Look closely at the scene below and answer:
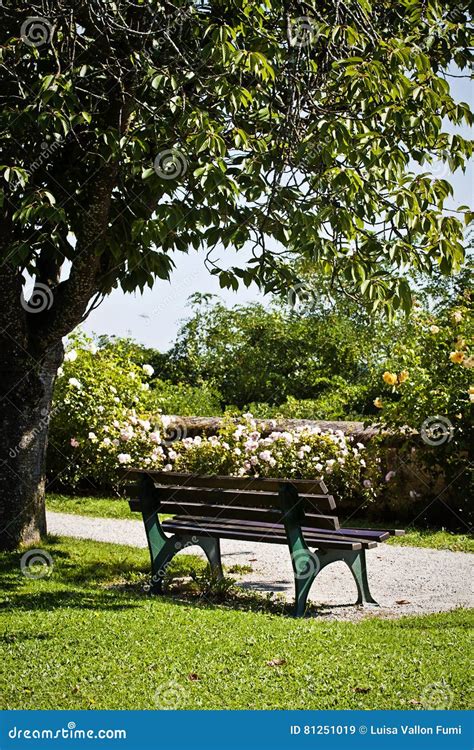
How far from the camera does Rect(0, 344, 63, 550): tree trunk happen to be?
25.3 ft

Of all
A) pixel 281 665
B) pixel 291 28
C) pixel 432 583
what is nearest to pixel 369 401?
pixel 432 583

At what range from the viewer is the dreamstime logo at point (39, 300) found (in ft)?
26.0

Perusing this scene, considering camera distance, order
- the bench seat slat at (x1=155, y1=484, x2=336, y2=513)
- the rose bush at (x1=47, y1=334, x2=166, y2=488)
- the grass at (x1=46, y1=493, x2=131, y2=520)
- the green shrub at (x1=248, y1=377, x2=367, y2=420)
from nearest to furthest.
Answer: the bench seat slat at (x1=155, y1=484, x2=336, y2=513), the grass at (x1=46, y1=493, x2=131, y2=520), the rose bush at (x1=47, y1=334, x2=166, y2=488), the green shrub at (x1=248, y1=377, x2=367, y2=420)

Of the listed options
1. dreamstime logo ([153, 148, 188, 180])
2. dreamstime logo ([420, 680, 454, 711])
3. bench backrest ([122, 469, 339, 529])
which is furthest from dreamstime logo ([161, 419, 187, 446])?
dreamstime logo ([420, 680, 454, 711])

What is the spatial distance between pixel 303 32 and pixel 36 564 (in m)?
4.93

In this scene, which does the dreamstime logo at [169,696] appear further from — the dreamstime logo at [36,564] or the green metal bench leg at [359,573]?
the dreamstime logo at [36,564]

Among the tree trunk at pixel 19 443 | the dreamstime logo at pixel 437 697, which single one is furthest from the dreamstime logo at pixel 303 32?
the dreamstime logo at pixel 437 697

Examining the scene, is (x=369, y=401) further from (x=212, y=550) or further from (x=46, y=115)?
(x=46, y=115)

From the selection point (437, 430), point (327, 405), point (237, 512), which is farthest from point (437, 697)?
point (327, 405)

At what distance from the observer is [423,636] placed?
17.7 feet

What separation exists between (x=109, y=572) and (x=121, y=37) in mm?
4539

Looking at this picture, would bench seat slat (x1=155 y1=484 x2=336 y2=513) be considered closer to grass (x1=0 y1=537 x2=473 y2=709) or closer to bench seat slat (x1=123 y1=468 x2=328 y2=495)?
bench seat slat (x1=123 y1=468 x2=328 y2=495)

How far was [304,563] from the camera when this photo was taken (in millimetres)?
6211

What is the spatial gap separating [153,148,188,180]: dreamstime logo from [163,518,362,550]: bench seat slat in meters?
2.71
